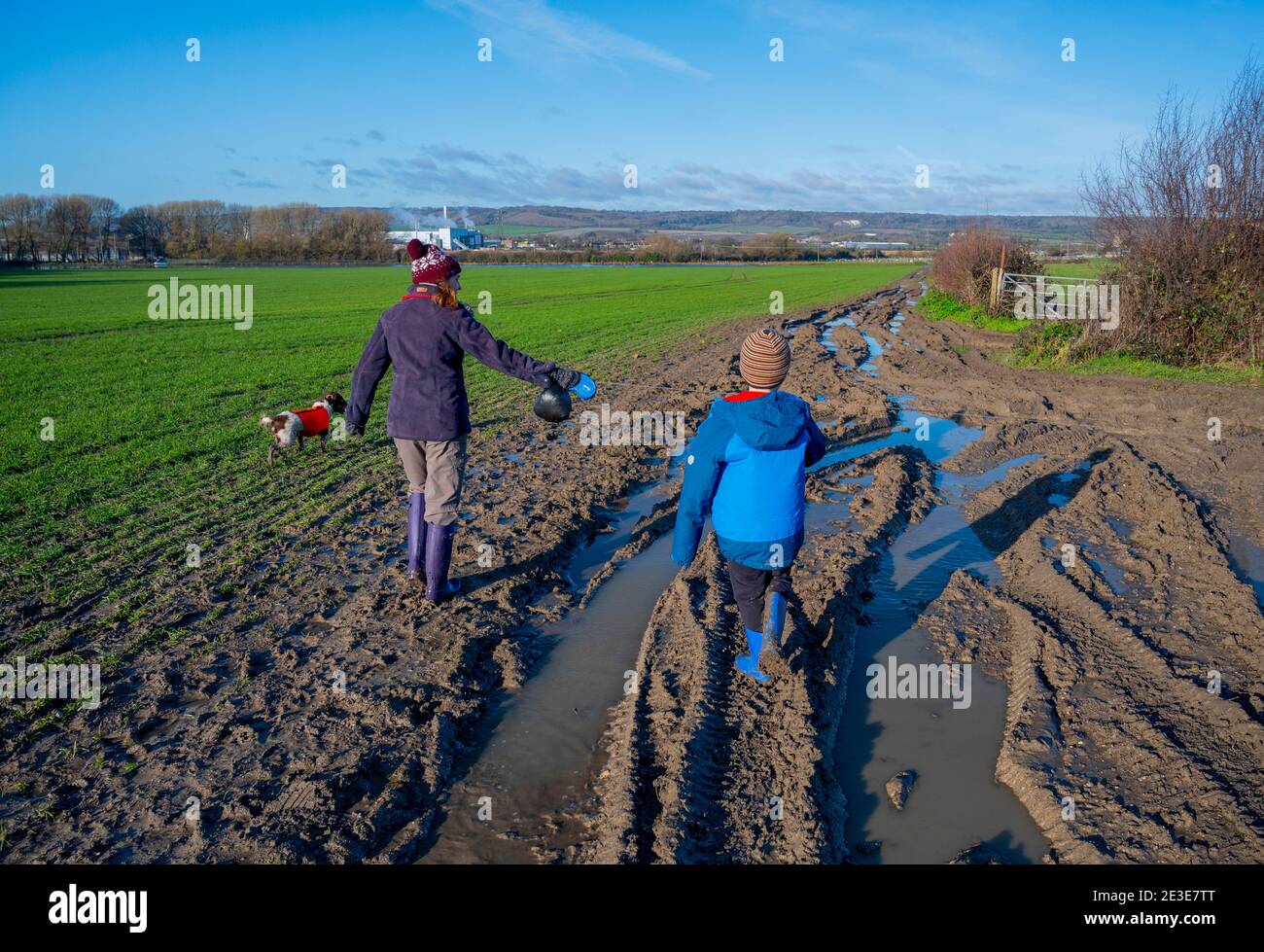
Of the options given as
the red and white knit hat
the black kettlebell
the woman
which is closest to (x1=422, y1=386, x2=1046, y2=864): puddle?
the woman

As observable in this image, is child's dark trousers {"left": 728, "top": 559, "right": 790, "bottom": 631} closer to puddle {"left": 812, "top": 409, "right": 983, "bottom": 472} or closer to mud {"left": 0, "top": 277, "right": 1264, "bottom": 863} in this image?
mud {"left": 0, "top": 277, "right": 1264, "bottom": 863}

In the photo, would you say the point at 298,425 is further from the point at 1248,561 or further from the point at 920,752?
the point at 1248,561

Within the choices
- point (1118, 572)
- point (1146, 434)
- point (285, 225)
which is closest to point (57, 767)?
point (1118, 572)

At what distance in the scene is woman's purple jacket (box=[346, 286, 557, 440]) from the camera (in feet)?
17.1

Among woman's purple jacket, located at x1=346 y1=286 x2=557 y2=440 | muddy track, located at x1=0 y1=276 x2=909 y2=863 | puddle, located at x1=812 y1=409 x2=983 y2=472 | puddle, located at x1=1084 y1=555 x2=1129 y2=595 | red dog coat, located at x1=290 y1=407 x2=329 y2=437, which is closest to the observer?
muddy track, located at x1=0 y1=276 x2=909 y2=863

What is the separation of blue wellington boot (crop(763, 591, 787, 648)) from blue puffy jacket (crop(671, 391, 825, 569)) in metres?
0.28

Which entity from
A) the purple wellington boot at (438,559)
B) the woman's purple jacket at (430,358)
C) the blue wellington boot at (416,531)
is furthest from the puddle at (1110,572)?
the blue wellington boot at (416,531)

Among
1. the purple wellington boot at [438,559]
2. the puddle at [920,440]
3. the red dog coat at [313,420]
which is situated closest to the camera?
the purple wellington boot at [438,559]

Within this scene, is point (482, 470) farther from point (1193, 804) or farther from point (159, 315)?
point (159, 315)

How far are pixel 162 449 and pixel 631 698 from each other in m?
7.48

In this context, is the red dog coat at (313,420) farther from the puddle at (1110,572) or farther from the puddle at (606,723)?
the puddle at (1110,572)

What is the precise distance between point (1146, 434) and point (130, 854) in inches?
486

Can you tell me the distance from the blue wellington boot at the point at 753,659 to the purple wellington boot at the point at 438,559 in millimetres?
2084

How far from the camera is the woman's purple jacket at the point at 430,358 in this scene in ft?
17.1
